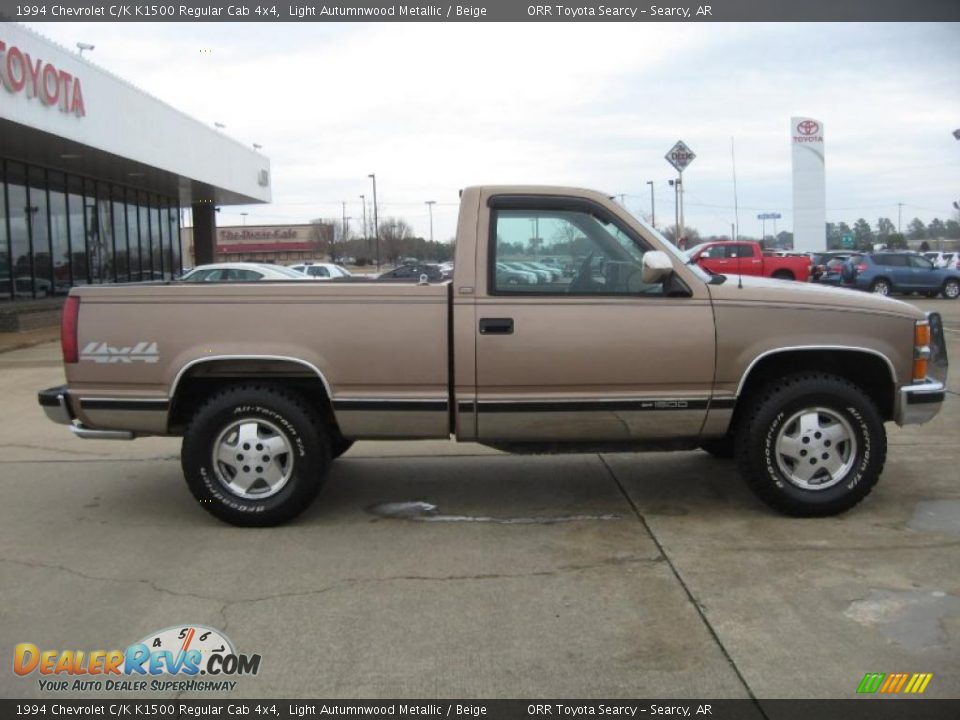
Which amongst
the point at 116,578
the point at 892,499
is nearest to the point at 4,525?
the point at 116,578

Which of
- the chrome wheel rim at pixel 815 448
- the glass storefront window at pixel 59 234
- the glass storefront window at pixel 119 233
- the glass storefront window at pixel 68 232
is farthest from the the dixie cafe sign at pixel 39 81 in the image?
the chrome wheel rim at pixel 815 448

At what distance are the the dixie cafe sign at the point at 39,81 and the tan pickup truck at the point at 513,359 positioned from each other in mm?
12745

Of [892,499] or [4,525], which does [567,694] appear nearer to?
[892,499]

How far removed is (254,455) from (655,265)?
8.59 feet

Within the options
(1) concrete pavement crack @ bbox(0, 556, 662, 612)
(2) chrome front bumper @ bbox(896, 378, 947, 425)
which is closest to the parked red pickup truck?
(2) chrome front bumper @ bbox(896, 378, 947, 425)

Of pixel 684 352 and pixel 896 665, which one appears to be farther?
pixel 684 352

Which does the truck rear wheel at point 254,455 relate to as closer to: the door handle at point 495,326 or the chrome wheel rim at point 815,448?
the door handle at point 495,326

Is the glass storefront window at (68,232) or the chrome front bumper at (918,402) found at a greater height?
the glass storefront window at (68,232)

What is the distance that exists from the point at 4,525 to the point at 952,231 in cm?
10536

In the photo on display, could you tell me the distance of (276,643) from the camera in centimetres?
383

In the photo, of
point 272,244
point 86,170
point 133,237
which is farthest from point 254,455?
point 272,244

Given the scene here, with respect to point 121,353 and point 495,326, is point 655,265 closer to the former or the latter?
point 495,326

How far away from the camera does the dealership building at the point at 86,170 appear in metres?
17.1

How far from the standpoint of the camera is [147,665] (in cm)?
368
